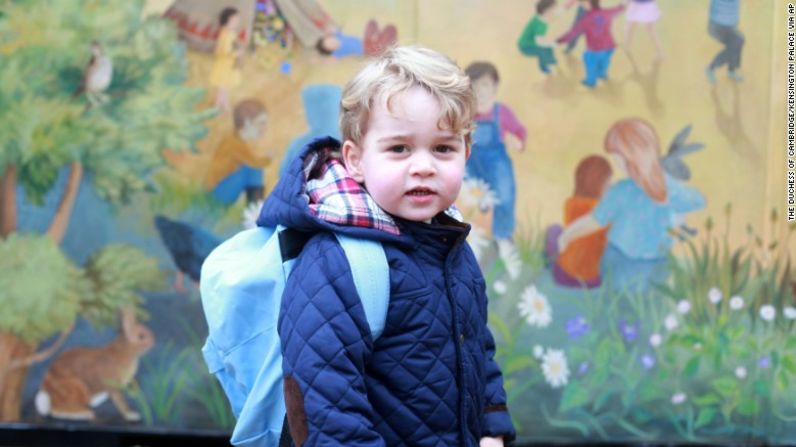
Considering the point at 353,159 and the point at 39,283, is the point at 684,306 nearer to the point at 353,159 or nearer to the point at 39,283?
the point at 353,159

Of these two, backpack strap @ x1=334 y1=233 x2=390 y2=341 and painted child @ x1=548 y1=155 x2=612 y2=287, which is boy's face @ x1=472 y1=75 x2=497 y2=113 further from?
backpack strap @ x1=334 y1=233 x2=390 y2=341

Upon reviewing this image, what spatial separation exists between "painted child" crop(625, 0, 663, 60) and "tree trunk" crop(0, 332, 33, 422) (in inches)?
118

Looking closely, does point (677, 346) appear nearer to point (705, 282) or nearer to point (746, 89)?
point (705, 282)

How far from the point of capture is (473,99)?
7.62ft

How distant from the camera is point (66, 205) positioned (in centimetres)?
455

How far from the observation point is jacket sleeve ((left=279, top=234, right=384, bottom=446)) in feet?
6.75

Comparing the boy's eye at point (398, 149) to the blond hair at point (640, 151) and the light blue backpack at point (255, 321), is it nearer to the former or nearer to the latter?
the light blue backpack at point (255, 321)

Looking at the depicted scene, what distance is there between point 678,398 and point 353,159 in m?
2.68

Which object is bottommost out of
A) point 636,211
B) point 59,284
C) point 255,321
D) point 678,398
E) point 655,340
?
point 678,398

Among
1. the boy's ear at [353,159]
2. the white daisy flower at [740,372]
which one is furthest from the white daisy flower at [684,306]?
the boy's ear at [353,159]

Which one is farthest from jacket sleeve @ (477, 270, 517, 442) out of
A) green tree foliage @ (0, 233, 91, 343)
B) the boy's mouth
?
green tree foliage @ (0, 233, 91, 343)

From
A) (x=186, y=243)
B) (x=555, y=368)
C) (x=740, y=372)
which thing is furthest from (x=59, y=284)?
(x=740, y=372)

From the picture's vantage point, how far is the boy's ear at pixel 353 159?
2.34 metres

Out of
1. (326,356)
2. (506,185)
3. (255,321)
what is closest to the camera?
(326,356)
